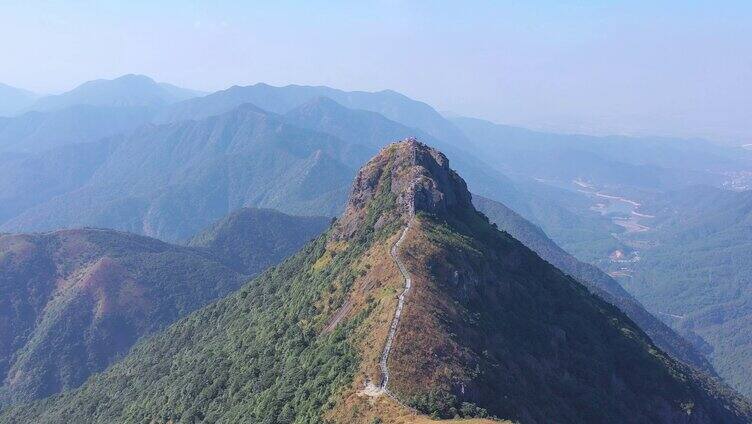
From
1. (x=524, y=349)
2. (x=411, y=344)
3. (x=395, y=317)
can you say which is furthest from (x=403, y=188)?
(x=411, y=344)

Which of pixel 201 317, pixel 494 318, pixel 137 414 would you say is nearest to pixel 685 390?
pixel 494 318

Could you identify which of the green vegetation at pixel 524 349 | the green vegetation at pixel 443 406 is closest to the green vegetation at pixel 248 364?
the green vegetation at pixel 443 406

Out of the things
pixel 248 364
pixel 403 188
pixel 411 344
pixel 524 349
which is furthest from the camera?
pixel 403 188

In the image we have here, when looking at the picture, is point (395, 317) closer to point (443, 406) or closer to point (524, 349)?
point (443, 406)

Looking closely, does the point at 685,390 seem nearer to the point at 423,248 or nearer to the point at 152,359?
the point at 423,248

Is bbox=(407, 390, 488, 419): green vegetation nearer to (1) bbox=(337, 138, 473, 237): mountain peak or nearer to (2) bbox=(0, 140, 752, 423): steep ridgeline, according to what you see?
(2) bbox=(0, 140, 752, 423): steep ridgeline

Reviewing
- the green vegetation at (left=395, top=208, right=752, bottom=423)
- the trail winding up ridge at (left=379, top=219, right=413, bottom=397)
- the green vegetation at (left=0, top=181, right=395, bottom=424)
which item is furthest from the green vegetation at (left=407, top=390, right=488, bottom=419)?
the green vegetation at (left=0, top=181, right=395, bottom=424)
